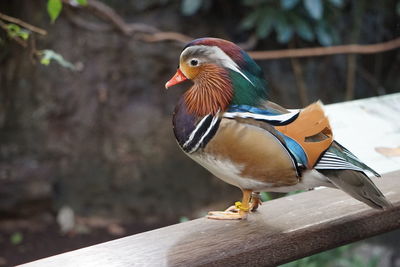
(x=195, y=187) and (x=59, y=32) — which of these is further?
(x=195, y=187)

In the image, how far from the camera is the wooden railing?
0.77 m

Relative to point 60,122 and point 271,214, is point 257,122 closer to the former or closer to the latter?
point 271,214

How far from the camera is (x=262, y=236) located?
32.2 inches

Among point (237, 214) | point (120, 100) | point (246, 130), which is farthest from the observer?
point (120, 100)

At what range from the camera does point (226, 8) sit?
251 cm

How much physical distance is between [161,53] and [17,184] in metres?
0.81

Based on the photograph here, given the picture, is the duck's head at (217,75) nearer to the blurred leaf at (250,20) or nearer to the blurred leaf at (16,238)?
the blurred leaf at (250,20)

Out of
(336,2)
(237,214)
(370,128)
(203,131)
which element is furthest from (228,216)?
(336,2)

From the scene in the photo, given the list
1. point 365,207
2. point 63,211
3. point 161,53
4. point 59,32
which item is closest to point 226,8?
point 161,53

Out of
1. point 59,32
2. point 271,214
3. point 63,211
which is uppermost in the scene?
point 59,32

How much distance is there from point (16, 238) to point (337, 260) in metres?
1.52

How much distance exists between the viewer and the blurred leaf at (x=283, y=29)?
7.73ft

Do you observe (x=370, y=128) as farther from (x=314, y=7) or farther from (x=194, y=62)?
(x=314, y=7)

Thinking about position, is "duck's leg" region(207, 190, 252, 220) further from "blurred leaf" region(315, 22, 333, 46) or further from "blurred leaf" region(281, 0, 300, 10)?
"blurred leaf" region(315, 22, 333, 46)
